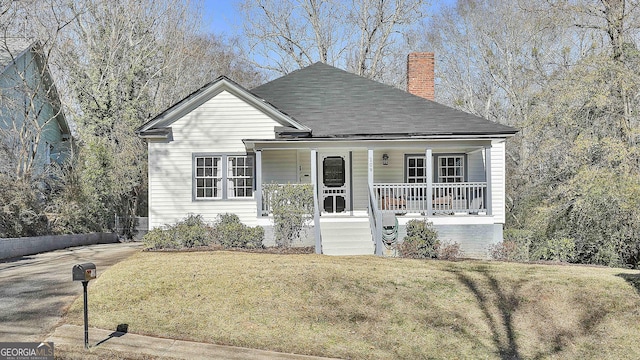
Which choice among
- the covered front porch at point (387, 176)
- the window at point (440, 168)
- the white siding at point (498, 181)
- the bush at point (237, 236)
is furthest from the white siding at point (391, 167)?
the bush at point (237, 236)

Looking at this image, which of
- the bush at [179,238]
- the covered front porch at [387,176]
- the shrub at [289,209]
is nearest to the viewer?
the bush at [179,238]

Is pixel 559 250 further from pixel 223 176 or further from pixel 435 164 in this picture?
pixel 223 176

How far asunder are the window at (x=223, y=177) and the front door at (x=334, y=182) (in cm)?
270

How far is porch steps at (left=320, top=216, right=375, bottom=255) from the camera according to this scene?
15.5 metres

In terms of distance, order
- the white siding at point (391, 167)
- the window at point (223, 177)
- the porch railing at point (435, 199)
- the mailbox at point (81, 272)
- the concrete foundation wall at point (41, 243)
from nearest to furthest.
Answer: the mailbox at point (81, 272)
the concrete foundation wall at point (41, 243)
the porch railing at point (435, 199)
the window at point (223, 177)
the white siding at point (391, 167)

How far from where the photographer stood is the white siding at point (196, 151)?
17.4 m

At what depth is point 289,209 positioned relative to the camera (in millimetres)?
15438

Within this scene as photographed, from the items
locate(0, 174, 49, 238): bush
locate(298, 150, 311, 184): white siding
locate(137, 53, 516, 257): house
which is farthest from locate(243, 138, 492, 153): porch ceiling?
locate(0, 174, 49, 238): bush

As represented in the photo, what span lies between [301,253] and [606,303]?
7510 mm

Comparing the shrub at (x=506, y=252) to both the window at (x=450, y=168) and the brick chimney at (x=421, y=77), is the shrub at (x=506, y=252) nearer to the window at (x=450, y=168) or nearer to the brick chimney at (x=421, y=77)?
the window at (x=450, y=168)

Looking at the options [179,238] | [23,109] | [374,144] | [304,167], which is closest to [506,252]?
[374,144]

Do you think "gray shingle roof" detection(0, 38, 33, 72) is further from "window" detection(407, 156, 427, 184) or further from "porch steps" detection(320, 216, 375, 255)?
"window" detection(407, 156, 427, 184)

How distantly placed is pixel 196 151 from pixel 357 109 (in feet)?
19.5

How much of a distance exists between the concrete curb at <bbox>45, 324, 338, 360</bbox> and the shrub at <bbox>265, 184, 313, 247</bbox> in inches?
292
